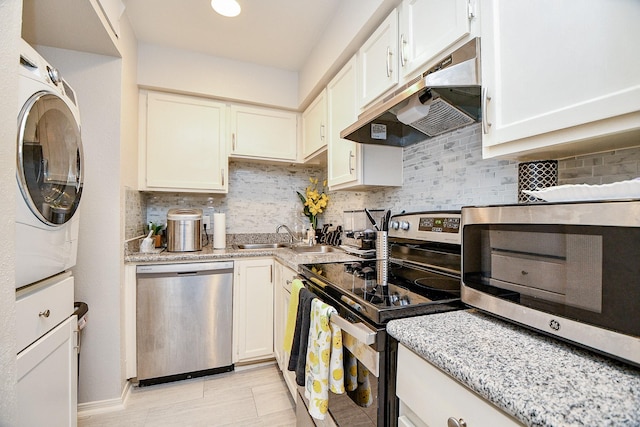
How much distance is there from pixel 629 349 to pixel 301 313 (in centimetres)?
102

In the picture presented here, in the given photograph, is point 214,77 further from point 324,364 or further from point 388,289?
point 324,364

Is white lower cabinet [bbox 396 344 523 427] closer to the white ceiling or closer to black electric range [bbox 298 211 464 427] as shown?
black electric range [bbox 298 211 464 427]

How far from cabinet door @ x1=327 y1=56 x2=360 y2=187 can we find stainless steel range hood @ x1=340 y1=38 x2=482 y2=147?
22cm

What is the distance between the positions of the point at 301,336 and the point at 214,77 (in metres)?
2.29

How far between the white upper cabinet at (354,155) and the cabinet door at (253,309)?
937 mm

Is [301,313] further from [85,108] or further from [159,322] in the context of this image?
[85,108]

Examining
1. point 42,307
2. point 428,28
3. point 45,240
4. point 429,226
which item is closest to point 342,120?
point 428,28

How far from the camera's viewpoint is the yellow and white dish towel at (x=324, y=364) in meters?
1.00

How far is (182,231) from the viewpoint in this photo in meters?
2.20

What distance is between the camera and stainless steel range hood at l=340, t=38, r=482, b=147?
38.1 inches

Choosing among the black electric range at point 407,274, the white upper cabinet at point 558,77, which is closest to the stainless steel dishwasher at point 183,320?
the black electric range at point 407,274


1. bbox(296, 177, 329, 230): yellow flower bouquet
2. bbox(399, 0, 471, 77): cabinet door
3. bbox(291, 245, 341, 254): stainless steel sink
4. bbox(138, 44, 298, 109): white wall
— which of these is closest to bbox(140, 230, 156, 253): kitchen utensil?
bbox(291, 245, 341, 254): stainless steel sink

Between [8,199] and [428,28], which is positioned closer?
[8,199]

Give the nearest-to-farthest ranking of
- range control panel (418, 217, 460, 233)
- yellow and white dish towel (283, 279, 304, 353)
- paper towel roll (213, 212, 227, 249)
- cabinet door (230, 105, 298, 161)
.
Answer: range control panel (418, 217, 460, 233), yellow and white dish towel (283, 279, 304, 353), paper towel roll (213, 212, 227, 249), cabinet door (230, 105, 298, 161)
